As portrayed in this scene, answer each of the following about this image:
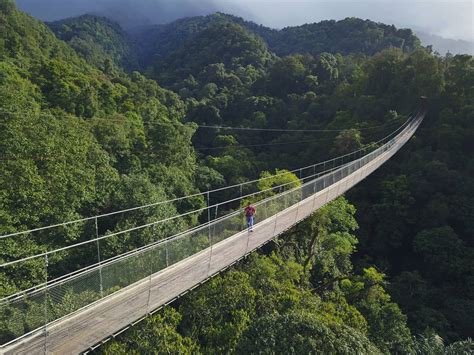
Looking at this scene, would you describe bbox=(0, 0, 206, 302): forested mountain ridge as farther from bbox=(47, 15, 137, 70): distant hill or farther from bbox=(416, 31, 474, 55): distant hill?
bbox=(416, 31, 474, 55): distant hill

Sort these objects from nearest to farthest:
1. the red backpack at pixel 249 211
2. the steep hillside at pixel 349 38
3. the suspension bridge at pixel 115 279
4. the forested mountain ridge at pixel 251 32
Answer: the suspension bridge at pixel 115 279
the red backpack at pixel 249 211
the steep hillside at pixel 349 38
the forested mountain ridge at pixel 251 32

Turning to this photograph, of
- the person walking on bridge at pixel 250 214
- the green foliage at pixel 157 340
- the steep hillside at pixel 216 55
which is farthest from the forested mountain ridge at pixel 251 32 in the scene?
the green foliage at pixel 157 340

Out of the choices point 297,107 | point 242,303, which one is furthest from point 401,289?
point 297,107

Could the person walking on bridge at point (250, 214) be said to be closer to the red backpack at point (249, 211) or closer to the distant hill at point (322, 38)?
the red backpack at point (249, 211)

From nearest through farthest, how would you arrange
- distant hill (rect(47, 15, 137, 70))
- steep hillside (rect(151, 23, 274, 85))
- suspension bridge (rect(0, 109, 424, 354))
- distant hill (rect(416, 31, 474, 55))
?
1. suspension bridge (rect(0, 109, 424, 354))
2. steep hillside (rect(151, 23, 274, 85))
3. distant hill (rect(47, 15, 137, 70))
4. distant hill (rect(416, 31, 474, 55))

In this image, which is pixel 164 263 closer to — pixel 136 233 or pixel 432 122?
pixel 136 233

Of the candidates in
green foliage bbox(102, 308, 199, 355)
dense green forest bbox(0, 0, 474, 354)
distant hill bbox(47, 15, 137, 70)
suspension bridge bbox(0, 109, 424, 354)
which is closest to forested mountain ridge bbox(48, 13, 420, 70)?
distant hill bbox(47, 15, 137, 70)
